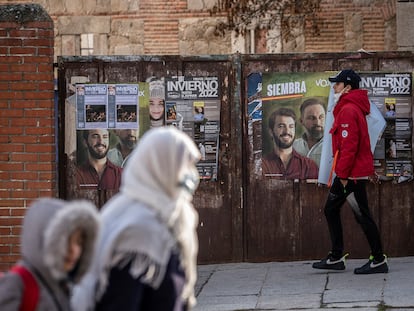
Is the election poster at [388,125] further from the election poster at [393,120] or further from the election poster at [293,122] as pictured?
the election poster at [293,122]

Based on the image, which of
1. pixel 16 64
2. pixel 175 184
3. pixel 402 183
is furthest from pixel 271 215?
pixel 175 184

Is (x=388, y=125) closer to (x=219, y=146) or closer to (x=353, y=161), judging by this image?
(x=353, y=161)

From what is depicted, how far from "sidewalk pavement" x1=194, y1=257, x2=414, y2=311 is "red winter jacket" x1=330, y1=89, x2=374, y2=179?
1011mm

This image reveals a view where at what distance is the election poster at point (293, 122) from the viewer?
10820 mm

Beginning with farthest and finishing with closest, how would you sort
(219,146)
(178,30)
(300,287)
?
(178,30) → (219,146) → (300,287)

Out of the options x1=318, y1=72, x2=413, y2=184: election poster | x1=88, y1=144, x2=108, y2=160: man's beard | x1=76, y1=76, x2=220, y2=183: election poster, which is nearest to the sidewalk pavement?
x1=318, y1=72, x2=413, y2=184: election poster

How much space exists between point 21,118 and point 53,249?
6.00 meters

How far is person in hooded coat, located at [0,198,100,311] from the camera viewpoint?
13.3 ft

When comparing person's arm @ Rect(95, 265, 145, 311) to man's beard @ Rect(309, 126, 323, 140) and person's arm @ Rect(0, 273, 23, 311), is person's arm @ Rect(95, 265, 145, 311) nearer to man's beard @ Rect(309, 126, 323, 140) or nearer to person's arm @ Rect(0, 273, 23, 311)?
person's arm @ Rect(0, 273, 23, 311)

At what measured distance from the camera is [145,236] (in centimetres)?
416

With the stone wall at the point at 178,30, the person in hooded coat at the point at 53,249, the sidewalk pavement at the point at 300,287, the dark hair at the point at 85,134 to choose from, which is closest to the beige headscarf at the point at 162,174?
the person in hooded coat at the point at 53,249

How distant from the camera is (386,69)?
35.6 ft

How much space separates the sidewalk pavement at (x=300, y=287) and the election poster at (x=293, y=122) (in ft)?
3.29

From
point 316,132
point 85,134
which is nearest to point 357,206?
point 316,132
